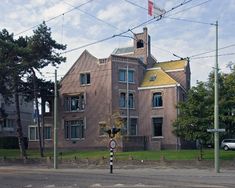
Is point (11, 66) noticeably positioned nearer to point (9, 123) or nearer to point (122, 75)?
point (122, 75)

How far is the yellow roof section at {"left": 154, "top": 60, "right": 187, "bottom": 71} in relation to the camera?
6975cm

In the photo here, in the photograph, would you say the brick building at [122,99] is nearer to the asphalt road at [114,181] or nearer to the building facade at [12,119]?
the building facade at [12,119]

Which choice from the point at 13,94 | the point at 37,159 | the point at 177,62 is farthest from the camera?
the point at 177,62

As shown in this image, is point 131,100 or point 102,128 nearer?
point 102,128

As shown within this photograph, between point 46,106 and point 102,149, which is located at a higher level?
point 46,106

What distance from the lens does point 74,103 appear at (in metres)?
71.2

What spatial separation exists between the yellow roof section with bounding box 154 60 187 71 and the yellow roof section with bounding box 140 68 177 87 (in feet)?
6.40

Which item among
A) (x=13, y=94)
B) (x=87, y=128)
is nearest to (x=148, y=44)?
(x=87, y=128)

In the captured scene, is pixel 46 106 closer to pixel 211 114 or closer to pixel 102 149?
pixel 102 149

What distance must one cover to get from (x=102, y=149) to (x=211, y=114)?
953 inches

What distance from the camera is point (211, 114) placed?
45.5m

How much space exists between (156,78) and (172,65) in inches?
179

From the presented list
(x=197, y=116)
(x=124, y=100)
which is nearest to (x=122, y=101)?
(x=124, y=100)

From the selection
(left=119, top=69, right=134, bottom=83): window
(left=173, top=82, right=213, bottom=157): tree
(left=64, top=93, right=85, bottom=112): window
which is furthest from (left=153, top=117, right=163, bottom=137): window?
(left=173, top=82, right=213, bottom=157): tree
